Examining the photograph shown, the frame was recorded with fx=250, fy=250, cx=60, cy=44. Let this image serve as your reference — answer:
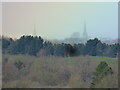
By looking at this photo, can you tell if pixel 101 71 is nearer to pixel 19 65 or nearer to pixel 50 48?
pixel 50 48

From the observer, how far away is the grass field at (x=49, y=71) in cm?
379

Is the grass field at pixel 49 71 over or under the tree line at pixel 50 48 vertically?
under

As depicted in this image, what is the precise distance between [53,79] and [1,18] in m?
1.22

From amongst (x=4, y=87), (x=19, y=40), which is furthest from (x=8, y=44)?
(x=4, y=87)

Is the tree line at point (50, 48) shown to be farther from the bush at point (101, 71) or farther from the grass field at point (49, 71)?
the bush at point (101, 71)

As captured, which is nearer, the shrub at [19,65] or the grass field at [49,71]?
the grass field at [49,71]

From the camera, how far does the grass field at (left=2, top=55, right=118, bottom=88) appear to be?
379cm

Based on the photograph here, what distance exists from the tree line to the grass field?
83 mm

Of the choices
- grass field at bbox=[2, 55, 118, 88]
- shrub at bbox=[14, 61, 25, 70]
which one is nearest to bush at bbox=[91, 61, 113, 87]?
grass field at bbox=[2, 55, 118, 88]

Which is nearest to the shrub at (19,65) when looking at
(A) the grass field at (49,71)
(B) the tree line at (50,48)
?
(A) the grass field at (49,71)

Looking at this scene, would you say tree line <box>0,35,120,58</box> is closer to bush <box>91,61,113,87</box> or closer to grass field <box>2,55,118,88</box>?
grass field <box>2,55,118,88</box>

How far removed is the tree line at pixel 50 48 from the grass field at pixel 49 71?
0.08 m

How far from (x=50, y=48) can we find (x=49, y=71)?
1.19 ft

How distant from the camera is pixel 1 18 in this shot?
3764mm
